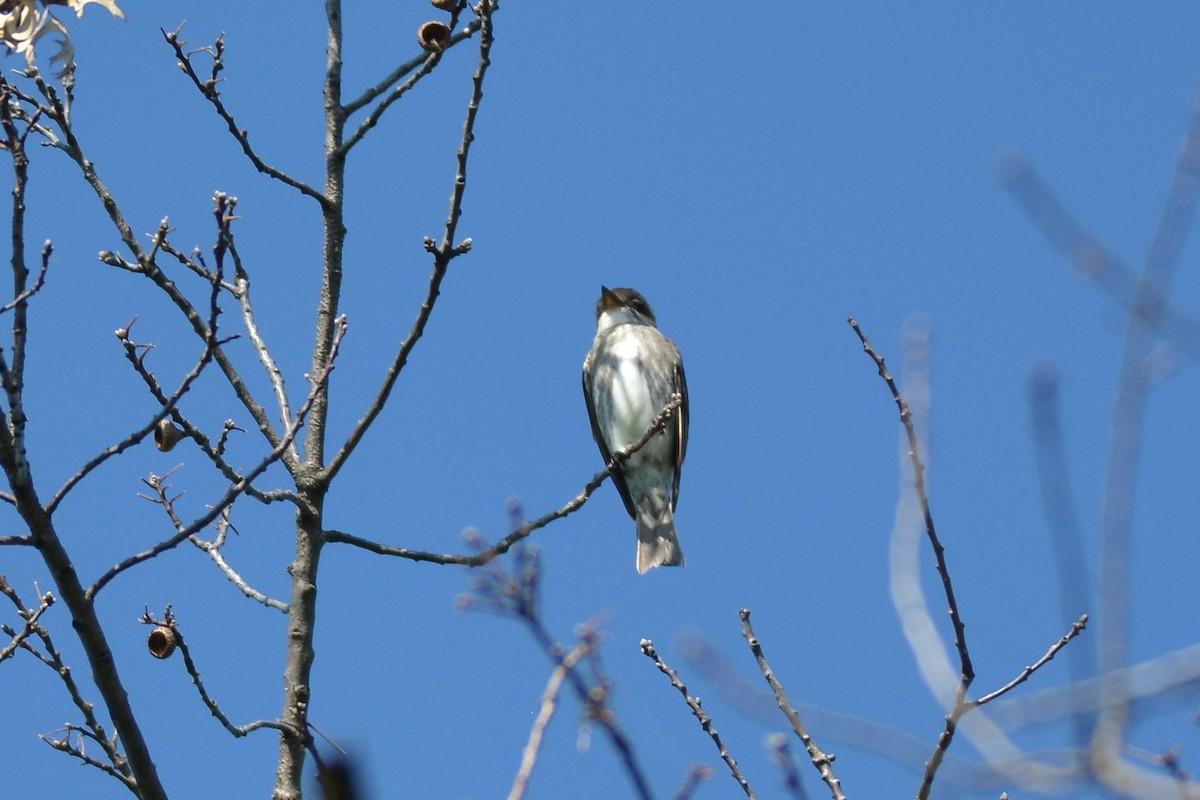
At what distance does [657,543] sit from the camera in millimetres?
8469

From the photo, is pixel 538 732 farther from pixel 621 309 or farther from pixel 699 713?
pixel 621 309

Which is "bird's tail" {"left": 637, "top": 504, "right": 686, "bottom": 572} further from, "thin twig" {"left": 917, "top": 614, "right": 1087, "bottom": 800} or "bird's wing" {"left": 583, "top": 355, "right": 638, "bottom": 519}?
"thin twig" {"left": 917, "top": 614, "right": 1087, "bottom": 800}

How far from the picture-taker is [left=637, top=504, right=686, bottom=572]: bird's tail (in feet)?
27.7

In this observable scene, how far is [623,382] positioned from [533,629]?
20.8 feet

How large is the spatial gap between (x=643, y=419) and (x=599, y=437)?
41 cm

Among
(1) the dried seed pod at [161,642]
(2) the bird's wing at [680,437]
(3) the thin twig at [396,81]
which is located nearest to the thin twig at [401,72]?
(3) the thin twig at [396,81]

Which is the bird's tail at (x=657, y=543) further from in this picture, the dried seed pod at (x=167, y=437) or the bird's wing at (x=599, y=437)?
the dried seed pod at (x=167, y=437)

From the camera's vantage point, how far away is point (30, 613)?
171 inches

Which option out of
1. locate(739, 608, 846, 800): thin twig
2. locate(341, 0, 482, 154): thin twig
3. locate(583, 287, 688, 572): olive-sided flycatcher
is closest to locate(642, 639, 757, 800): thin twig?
locate(739, 608, 846, 800): thin twig

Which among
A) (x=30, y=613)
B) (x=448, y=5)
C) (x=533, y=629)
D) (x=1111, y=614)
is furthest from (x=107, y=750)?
(x=1111, y=614)

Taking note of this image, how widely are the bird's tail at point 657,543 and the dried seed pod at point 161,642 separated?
13.7ft

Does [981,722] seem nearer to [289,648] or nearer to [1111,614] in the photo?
[1111,614]

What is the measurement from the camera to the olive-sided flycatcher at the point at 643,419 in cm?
848

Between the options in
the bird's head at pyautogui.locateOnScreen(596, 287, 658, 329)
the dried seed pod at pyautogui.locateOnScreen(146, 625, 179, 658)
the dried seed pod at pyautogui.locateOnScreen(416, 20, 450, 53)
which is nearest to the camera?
the dried seed pod at pyautogui.locateOnScreen(146, 625, 179, 658)
